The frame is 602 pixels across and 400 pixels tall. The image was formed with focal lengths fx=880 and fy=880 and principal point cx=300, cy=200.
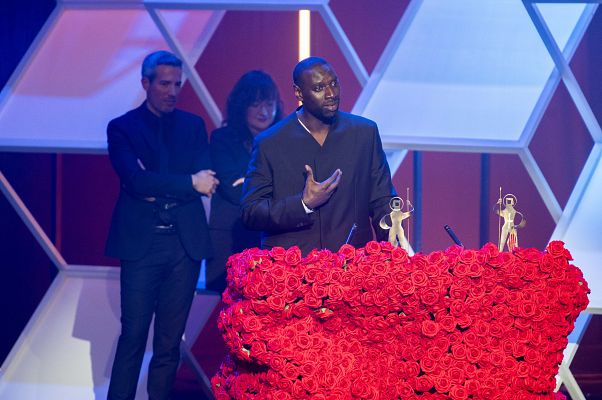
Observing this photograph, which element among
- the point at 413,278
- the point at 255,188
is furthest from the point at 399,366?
the point at 255,188

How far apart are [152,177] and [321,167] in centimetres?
84

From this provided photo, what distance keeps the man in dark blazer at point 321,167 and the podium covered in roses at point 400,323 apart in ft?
1.31

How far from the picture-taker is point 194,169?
130 inches

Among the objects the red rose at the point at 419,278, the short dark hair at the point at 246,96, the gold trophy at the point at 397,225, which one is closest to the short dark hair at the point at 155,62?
the short dark hair at the point at 246,96

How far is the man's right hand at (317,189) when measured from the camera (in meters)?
2.29

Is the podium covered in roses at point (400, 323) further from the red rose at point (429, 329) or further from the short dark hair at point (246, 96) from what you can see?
the short dark hair at point (246, 96)

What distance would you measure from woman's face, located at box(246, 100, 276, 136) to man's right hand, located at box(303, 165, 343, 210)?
1038mm

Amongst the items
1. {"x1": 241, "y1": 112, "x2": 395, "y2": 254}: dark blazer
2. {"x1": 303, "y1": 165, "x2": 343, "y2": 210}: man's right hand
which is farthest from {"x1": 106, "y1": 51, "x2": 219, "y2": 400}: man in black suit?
{"x1": 303, "y1": 165, "x2": 343, "y2": 210}: man's right hand

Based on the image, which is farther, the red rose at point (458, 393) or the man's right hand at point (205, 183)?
the man's right hand at point (205, 183)

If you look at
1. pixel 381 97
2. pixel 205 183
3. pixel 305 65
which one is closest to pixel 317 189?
pixel 305 65

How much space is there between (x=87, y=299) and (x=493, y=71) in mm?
2025

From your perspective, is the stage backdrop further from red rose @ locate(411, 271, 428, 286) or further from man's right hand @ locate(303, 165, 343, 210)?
red rose @ locate(411, 271, 428, 286)

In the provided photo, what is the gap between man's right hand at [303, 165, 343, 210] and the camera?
7.50 ft

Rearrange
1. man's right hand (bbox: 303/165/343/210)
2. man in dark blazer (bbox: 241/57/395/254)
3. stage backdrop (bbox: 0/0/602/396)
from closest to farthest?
man's right hand (bbox: 303/165/343/210)
man in dark blazer (bbox: 241/57/395/254)
stage backdrop (bbox: 0/0/602/396)
